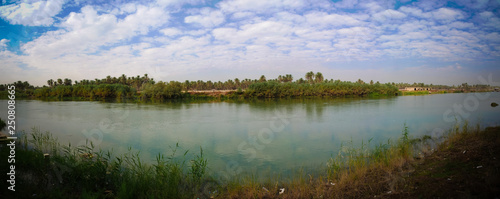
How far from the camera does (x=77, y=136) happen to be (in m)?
16.4

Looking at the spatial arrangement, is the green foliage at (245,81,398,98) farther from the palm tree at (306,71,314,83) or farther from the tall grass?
the tall grass

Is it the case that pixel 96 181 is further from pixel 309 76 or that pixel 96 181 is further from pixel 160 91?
pixel 309 76

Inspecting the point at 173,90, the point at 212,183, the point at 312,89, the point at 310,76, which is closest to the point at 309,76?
the point at 310,76

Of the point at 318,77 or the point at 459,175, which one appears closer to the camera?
the point at 459,175

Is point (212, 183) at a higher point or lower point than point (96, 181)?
lower

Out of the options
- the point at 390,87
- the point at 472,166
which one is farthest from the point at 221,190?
the point at 390,87

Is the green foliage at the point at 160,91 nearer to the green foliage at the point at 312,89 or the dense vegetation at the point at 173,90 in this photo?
the dense vegetation at the point at 173,90

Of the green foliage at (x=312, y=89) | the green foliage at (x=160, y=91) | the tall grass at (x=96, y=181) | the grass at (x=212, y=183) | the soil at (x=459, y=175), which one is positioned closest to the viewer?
the soil at (x=459, y=175)

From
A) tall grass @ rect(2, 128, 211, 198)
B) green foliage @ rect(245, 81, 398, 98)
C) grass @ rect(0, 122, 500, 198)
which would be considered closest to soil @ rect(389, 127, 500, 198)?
grass @ rect(0, 122, 500, 198)

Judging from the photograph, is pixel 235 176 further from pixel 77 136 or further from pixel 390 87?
pixel 390 87

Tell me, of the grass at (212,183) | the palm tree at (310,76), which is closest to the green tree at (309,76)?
the palm tree at (310,76)

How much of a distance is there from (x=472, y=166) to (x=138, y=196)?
8134 mm

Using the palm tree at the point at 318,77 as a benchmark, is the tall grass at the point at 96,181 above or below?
below

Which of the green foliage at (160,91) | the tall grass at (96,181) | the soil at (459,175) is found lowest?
the tall grass at (96,181)
